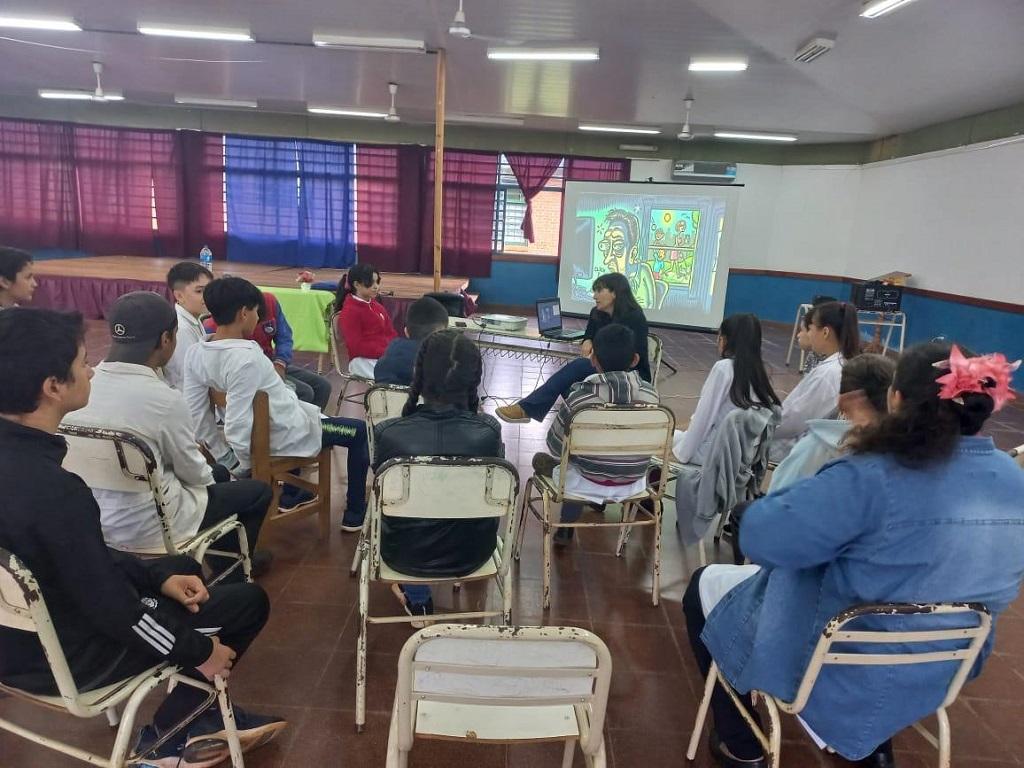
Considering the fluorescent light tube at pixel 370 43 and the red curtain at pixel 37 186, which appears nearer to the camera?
the fluorescent light tube at pixel 370 43

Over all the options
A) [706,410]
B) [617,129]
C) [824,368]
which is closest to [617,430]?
[706,410]

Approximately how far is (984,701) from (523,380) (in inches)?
157

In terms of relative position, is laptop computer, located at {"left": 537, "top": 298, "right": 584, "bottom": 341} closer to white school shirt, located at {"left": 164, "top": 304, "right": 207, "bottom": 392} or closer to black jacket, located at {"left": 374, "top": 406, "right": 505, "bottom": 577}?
white school shirt, located at {"left": 164, "top": 304, "right": 207, "bottom": 392}

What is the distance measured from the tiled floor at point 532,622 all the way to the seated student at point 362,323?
115cm

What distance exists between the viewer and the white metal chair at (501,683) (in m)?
0.89

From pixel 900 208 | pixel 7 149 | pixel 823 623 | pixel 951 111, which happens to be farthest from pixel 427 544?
pixel 7 149

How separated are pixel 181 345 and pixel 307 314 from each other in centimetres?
331

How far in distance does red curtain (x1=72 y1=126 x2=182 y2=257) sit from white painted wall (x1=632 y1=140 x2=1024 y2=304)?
23.2 ft

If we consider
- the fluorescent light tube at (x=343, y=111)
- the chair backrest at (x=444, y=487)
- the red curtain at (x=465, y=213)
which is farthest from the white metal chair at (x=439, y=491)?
the red curtain at (x=465, y=213)

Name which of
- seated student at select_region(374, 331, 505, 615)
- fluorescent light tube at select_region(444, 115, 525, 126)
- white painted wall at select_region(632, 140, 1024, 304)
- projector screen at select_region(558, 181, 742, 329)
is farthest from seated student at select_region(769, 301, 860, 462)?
fluorescent light tube at select_region(444, 115, 525, 126)

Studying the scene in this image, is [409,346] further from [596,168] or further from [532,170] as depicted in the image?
[596,168]

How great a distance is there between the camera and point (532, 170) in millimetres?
8859

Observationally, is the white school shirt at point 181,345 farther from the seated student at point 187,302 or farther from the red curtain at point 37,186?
the red curtain at point 37,186

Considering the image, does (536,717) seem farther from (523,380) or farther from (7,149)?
(7,149)
